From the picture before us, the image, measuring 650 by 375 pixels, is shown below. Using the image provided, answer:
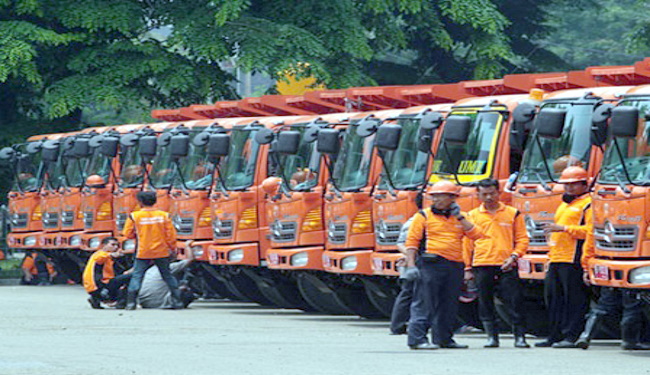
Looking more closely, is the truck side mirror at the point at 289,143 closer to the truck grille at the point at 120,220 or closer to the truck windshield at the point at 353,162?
the truck windshield at the point at 353,162

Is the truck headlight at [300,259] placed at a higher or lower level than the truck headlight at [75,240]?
higher

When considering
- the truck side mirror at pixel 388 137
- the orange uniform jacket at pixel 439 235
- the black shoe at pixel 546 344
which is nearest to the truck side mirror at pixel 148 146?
the truck side mirror at pixel 388 137

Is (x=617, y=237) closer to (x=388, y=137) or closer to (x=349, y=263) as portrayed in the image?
(x=388, y=137)

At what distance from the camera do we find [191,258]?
27.9m

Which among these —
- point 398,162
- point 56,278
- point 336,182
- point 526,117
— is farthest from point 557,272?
point 56,278

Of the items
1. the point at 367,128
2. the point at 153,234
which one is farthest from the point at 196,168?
the point at 367,128

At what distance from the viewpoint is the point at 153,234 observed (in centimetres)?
2623

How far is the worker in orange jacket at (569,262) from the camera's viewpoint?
18266 millimetres

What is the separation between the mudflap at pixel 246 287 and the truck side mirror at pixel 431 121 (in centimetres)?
729

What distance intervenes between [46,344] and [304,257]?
6743mm

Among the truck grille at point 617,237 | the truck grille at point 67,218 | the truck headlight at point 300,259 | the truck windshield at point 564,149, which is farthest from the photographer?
the truck grille at point 67,218

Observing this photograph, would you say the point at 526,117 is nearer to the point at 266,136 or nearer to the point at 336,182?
the point at 336,182

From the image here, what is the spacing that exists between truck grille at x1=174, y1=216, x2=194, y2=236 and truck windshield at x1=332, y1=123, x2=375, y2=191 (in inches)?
179

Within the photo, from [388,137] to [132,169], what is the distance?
10.6 m
